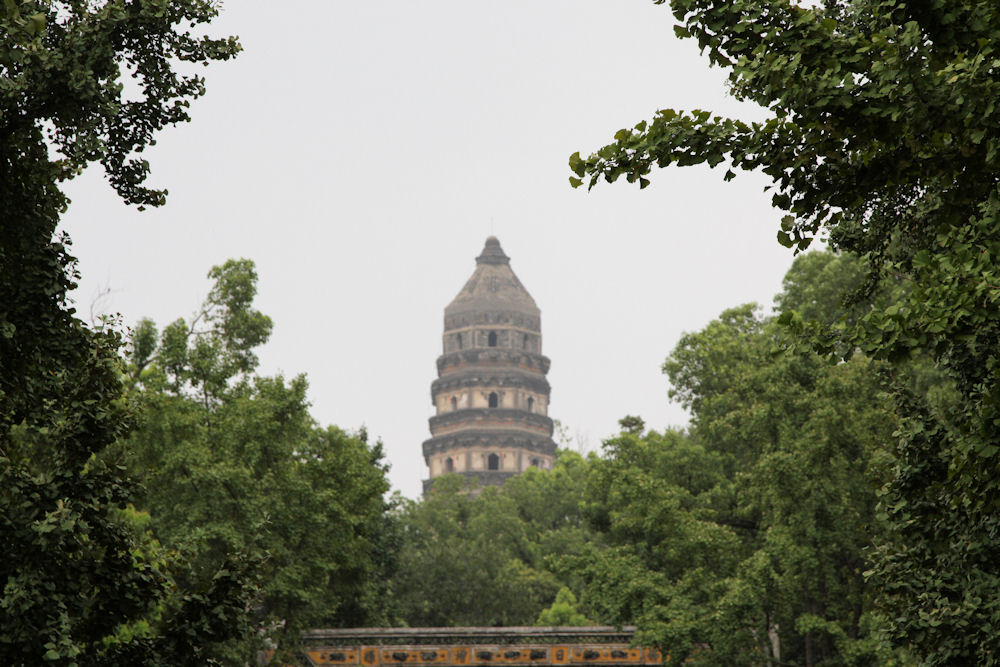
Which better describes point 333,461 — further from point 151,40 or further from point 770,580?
point 151,40

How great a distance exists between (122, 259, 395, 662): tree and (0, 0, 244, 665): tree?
13.5m

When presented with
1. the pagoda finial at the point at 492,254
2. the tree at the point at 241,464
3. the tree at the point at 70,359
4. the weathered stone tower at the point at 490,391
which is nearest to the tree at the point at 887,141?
the tree at the point at 70,359

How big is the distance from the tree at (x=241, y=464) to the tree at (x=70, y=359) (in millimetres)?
13536

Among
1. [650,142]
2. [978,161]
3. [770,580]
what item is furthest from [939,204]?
[770,580]

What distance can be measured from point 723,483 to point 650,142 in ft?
76.1

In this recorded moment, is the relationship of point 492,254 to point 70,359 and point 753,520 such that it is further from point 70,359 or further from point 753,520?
point 70,359

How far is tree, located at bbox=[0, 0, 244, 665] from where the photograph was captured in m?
9.71

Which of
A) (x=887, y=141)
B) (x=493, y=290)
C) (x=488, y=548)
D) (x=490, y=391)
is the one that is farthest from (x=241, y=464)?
(x=493, y=290)

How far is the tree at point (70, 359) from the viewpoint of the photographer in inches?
382

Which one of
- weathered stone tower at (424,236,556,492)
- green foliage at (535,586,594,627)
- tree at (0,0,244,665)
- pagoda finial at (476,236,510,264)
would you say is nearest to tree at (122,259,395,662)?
tree at (0,0,244,665)

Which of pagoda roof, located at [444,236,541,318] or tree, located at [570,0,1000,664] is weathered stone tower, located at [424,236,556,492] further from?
tree, located at [570,0,1000,664]

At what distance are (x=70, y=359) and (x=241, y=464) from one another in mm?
17532

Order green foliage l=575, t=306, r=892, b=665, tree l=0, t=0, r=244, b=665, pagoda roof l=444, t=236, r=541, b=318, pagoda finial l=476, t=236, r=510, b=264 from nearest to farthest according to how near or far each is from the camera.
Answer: tree l=0, t=0, r=244, b=665, green foliage l=575, t=306, r=892, b=665, pagoda roof l=444, t=236, r=541, b=318, pagoda finial l=476, t=236, r=510, b=264

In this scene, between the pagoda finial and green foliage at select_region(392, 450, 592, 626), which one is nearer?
green foliage at select_region(392, 450, 592, 626)
